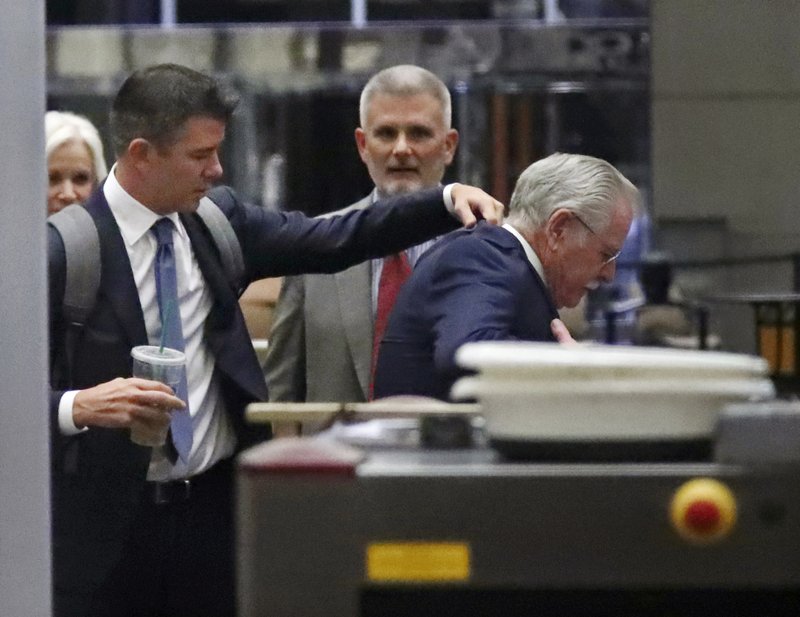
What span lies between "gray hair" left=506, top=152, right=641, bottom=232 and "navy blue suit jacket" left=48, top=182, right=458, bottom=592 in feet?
0.93

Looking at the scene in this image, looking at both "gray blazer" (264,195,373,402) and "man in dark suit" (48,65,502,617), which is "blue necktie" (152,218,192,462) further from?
"gray blazer" (264,195,373,402)

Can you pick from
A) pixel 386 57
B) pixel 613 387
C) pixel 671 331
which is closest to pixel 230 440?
pixel 613 387

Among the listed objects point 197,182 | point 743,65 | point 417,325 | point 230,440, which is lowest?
point 230,440

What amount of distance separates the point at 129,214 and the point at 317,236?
1.46 feet

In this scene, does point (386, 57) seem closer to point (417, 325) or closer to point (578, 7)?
point (578, 7)

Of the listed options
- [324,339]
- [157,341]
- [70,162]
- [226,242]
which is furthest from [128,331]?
[70,162]

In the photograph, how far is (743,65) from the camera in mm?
10250

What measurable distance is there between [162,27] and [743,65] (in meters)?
3.27

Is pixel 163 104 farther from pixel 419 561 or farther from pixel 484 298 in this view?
pixel 419 561

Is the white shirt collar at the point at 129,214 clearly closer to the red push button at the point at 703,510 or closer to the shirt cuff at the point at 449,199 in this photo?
the shirt cuff at the point at 449,199

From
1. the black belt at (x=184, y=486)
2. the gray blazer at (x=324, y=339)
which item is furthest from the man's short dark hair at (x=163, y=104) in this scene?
the black belt at (x=184, y=486)

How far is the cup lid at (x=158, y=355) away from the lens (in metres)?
3.66

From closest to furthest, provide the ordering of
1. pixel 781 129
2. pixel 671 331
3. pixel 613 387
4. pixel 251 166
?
pixel 613 387, pixel 671 331, pixel 251 166, pixel 781 129

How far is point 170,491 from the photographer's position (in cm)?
395
